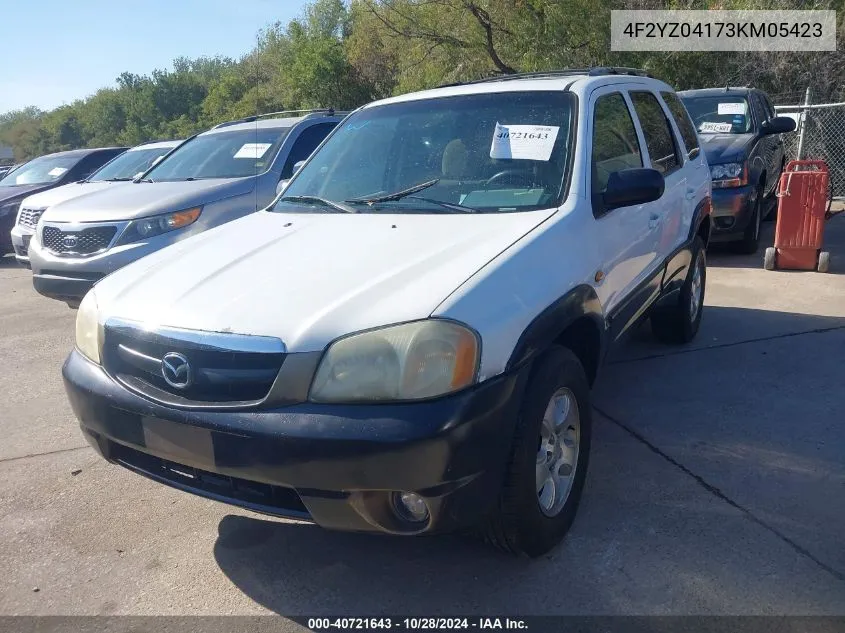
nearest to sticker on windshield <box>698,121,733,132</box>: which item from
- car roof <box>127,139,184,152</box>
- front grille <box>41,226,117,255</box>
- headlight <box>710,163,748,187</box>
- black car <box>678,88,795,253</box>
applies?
black car <box>678,88,795,253</box>

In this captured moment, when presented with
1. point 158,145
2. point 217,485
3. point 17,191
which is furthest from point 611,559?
point 17,191

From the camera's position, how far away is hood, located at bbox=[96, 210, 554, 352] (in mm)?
2402

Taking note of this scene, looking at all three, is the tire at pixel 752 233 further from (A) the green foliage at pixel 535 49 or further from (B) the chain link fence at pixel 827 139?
(A) the green foliage at pixel 535 49

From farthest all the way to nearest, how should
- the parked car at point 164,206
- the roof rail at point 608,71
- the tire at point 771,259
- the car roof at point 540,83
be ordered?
the tire at point 771,259
the parked car at point 164,206
the roof rail at point 608,71
the car roof at point 540,83

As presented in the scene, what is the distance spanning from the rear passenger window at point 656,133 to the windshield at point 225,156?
A: 3789 millimetres

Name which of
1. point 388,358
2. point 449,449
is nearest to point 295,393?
point 388,358

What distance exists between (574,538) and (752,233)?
21.2 ft

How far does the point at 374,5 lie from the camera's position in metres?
17.4

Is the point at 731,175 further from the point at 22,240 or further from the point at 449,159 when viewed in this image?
the point at 22,240

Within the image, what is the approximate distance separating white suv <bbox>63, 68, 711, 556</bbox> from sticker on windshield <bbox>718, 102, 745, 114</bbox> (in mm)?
6064

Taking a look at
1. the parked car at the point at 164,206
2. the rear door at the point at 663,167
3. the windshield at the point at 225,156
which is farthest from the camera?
the windshield at the point at 225,156

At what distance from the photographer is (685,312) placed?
5141 mm

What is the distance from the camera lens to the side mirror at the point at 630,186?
3.21 meters

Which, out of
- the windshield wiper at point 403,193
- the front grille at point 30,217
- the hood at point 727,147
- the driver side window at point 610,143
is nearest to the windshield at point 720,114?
the hood at point 727,147
